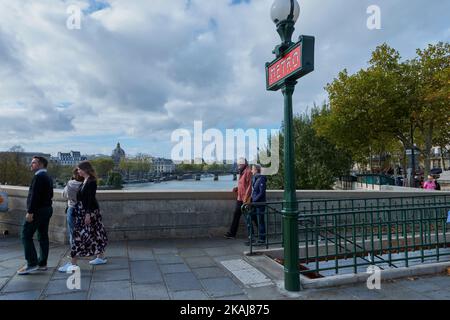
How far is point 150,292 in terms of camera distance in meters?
4.37

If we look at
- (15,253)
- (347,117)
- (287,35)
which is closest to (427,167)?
(347,117)

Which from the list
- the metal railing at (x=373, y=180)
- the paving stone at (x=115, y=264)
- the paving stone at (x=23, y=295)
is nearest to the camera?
the paving stone at (x=23, y=295)

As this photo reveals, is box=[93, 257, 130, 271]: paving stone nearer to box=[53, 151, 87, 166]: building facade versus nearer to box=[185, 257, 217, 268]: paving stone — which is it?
box=[185, 257, 217, 268]: paving stone

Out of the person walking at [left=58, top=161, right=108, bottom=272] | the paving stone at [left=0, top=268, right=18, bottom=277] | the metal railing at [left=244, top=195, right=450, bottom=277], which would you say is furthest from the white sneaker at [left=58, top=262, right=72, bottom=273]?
the metal railing at [left=244, top=195, right=450, bottom=277]

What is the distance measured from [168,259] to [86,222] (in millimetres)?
1543

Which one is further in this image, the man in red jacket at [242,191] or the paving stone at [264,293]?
the man in red jacket at [242,191]

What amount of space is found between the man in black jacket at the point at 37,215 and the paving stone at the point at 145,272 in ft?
4.51

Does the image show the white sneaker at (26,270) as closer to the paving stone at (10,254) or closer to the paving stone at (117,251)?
the paving stone at (10,254)

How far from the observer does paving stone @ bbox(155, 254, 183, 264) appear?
579 cm

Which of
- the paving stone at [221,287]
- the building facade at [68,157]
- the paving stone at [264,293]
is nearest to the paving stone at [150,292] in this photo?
the paving stone at [221,287]

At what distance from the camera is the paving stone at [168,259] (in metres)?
5.79

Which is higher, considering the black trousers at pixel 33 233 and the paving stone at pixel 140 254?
the black trousers at pixel 33 233

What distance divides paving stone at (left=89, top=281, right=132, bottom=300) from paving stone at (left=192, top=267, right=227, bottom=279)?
105 cm
